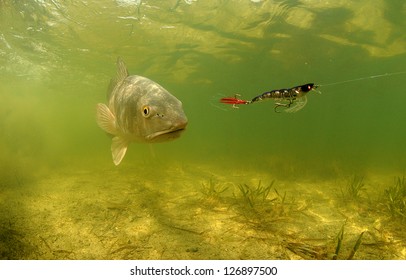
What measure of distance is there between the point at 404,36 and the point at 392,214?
1609 centimetres

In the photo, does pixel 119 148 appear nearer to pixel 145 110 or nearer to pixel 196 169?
pixel 145 110

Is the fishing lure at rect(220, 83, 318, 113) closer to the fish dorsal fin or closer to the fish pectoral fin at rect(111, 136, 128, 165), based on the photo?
the fish pectoral fin at rect(111, 136, 128, 165)

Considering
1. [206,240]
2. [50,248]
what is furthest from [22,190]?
[206,240]

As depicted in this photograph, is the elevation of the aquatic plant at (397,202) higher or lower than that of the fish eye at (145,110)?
lower

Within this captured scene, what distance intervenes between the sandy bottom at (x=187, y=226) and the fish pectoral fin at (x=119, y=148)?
5.90 ft

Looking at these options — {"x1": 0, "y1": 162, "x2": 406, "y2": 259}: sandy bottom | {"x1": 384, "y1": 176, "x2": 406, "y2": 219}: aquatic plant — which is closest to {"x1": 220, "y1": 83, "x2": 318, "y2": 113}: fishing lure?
{"x1": 0, "y1": 162, "x2": 406, "y2": 259}: sandy bottom

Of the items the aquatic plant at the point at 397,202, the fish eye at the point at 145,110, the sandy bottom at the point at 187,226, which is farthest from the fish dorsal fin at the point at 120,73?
the aquatic plant at the point at 397,202

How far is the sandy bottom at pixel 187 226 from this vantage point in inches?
197

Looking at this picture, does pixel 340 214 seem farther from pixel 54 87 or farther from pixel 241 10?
pixel 54 87

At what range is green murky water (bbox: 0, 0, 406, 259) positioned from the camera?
544 cm

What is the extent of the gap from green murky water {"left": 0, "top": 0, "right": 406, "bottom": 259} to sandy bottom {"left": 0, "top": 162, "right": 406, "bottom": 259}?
36 millimetres

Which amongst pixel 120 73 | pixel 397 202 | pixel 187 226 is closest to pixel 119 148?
pixel 120 73

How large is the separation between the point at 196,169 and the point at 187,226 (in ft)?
35.2

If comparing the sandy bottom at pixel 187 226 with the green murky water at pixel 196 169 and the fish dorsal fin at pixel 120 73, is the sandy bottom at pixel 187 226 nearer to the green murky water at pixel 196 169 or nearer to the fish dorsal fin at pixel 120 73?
the green murky water at pixel 196 169
